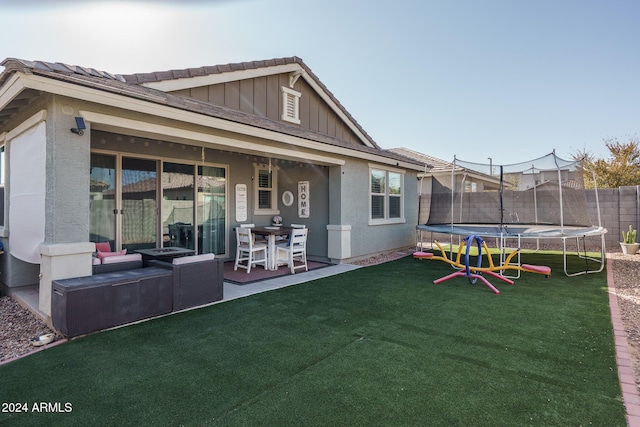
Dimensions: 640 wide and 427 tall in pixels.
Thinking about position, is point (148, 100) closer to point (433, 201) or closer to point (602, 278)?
point (433, 201)

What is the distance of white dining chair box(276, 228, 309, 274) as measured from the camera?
7105 mm

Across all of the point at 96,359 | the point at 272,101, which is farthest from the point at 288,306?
the point at 272,101

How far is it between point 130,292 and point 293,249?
367 cm

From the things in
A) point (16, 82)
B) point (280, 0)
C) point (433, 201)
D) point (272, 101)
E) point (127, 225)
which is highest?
point (280, 0)

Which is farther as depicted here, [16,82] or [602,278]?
[602,278]

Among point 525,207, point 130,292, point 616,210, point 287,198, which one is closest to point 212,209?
point 287,198

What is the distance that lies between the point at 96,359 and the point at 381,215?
801cm

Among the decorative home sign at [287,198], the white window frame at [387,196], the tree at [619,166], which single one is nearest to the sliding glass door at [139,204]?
the decorative home sign at [287,198]

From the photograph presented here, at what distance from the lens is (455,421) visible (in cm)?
210

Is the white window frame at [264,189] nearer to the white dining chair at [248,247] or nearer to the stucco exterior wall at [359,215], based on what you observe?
the white dining chair at [248,247]

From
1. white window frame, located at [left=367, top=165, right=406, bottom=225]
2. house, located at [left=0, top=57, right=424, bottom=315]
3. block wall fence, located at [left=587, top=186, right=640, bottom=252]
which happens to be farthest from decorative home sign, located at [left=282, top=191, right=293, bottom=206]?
block wall fence, located at [left=587, top=186, right=640, bottom=252]

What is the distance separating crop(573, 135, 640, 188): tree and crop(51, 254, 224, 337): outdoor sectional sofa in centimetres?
1833

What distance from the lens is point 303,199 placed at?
8914mm

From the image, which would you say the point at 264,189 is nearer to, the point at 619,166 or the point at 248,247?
the point at 248,247
